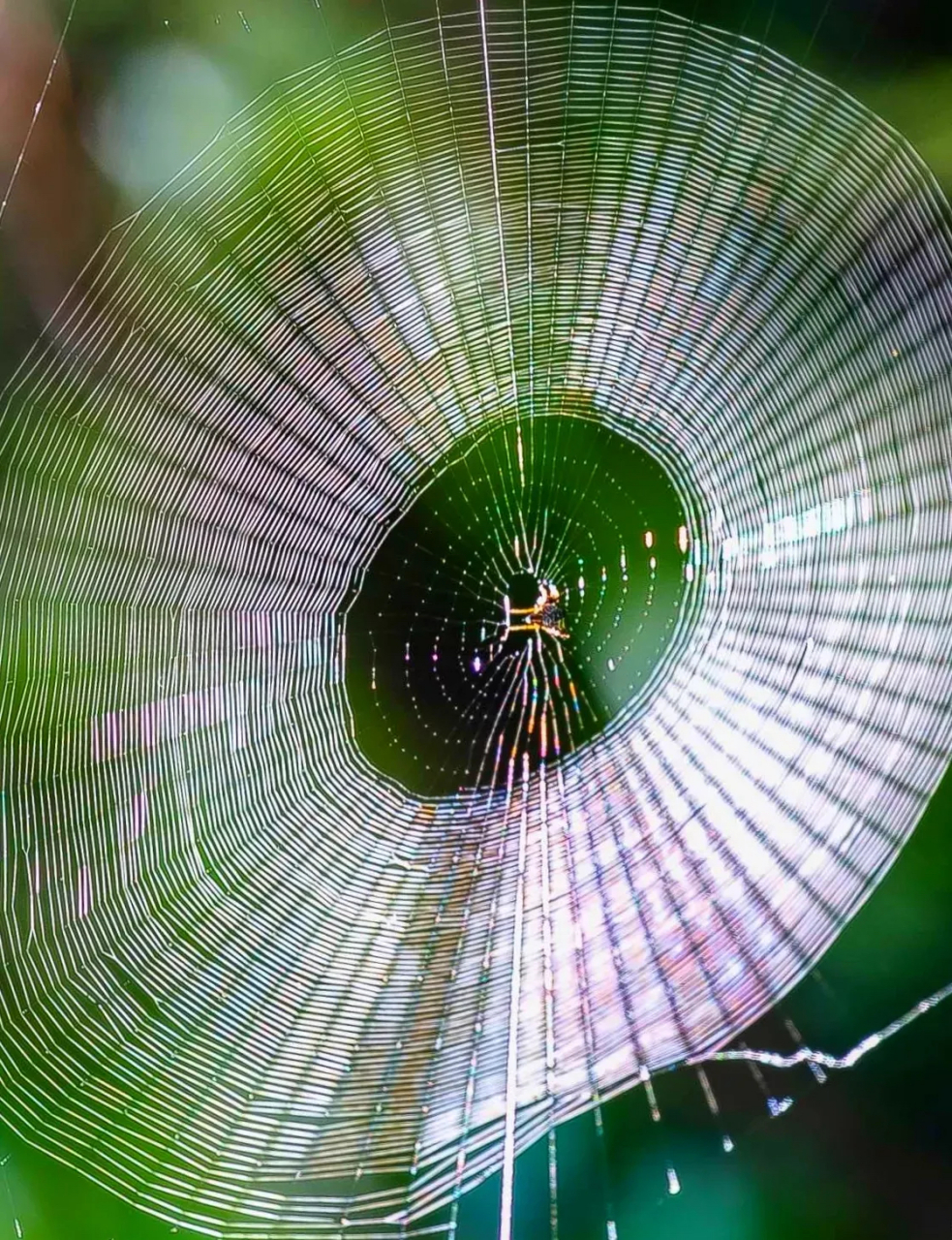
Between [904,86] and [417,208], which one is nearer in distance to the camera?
[904,86]

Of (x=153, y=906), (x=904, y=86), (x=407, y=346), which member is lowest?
(x=153, y=906)

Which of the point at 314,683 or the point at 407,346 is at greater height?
the point at 407,346

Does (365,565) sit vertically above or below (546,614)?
above

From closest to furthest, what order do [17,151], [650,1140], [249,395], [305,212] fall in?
[650,1140]
[17,151]
[305,212]
[249,395]

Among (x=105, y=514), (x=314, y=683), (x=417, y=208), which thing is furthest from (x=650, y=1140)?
(x=417, y=208)

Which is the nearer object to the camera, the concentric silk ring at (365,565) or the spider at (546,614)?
the concentric silk ring at (365,565)

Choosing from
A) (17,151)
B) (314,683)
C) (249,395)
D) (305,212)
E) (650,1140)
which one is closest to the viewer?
(650,1140)

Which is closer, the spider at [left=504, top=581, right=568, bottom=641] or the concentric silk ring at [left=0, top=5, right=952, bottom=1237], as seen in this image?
the concentric silk ring at [left=0, top=5, right=952, bottom=1237]

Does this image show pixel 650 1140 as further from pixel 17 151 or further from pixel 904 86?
pixel 17 151
